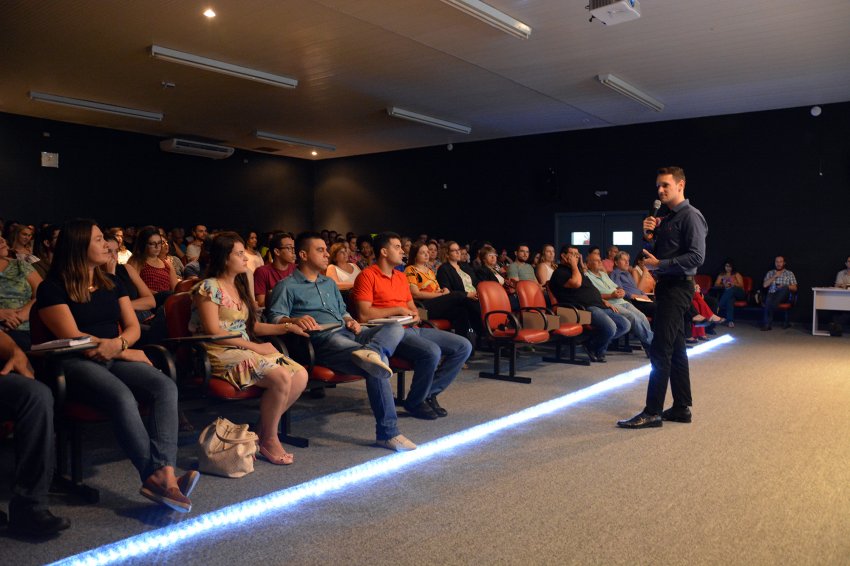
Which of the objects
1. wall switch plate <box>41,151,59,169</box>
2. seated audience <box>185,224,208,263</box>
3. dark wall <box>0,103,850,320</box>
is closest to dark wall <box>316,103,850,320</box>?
dark wall <box>0,103,850,320</box>

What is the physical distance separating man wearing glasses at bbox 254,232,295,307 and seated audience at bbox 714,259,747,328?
7.99m

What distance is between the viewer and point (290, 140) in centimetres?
1351

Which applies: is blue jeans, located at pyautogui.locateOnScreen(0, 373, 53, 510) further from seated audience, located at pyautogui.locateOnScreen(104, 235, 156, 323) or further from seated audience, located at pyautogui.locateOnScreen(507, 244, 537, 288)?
seated audience, located at pyautogui.locateOnScreen(507, 244, 537, 288)

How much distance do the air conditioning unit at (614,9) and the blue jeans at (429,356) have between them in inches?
134

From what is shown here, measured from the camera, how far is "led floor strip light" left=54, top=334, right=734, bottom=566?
234 centimetres

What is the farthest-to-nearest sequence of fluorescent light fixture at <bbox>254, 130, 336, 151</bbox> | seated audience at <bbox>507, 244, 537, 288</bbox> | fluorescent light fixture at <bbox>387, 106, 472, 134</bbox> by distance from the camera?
1. fluorescent light fixture at <bbox>254, 130, 336, 151</bbox>
2. fluorescent light fixture at <bbox>387, 106, 472, 134</bbox>
3. seated audience at <bbox>507, 244, 537, 288</bbox>

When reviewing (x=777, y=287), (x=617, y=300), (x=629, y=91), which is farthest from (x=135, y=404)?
(x=777, y=287)

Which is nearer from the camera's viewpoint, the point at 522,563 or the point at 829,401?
the point at 522,563

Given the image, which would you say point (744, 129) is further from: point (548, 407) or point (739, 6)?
point (548, 407)

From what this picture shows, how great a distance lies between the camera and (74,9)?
663 centimetres

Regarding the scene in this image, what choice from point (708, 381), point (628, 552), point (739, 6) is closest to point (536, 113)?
point (739, 6)

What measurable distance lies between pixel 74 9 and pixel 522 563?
6843mm

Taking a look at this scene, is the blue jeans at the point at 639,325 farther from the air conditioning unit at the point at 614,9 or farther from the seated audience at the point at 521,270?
the air conditioning unit at the point at 614,9

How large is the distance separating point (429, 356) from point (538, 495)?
1.32m
